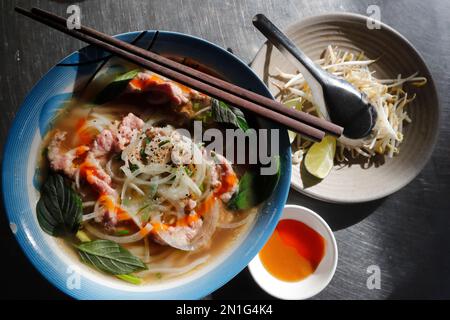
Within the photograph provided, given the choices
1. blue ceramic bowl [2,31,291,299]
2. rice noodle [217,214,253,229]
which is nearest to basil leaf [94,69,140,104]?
blue ceramic bowl [2,31,291,299]

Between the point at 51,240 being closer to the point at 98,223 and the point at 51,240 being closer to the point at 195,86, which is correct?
the point at 98,223

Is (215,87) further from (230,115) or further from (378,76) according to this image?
(378,76)

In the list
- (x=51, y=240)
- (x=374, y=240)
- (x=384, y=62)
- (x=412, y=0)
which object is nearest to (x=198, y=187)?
(x=51, y=240)

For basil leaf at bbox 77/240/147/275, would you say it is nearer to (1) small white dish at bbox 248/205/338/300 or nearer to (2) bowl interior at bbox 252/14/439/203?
(1) small white dish at bbox 248/205/338/300

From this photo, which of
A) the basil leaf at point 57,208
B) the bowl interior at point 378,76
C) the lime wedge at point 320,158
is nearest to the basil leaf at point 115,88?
the basil leaf at point 57,208

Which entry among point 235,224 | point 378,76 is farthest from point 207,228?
point 378,76

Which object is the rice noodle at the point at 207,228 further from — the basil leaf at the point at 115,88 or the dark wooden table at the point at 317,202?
the basil leaf at the point at 115,88

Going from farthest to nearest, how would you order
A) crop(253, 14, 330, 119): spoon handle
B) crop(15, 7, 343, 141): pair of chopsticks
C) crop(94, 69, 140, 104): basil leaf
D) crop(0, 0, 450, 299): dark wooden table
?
1. crop(0, 0, 450, 299): dark wooden table
2. crop(253, 14, 330, 119): spoon handle
3. crop(94, 69, 140, 104): basil leaf
4. crop(15, 7, 343, 141): pair of chopsticks
